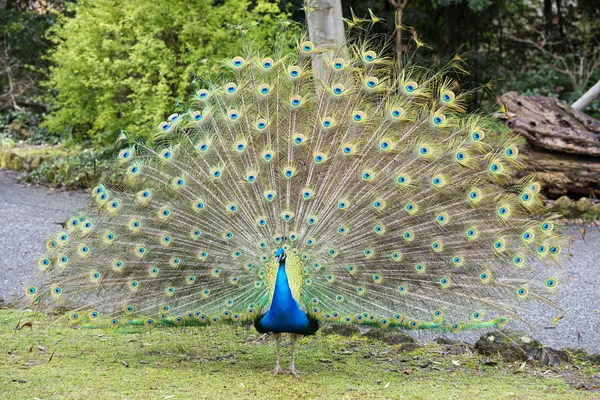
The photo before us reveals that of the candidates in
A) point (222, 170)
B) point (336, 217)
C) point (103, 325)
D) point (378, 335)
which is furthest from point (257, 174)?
point (378, 335)

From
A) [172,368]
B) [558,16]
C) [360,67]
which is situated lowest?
[172,368]

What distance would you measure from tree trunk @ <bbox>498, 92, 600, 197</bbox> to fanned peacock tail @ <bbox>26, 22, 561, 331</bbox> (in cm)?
553

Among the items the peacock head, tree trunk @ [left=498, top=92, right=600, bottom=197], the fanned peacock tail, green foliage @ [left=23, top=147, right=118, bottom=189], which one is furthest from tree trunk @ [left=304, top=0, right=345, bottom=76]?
green foliage @ [left=23, top=147, right=118, bottom=189]

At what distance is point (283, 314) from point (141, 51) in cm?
796

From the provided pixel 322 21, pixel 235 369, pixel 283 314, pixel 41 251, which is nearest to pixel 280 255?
pixel 283 314

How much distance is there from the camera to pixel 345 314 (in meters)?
5.29

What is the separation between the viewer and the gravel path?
6.77 metres

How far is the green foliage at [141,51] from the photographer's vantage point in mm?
11984

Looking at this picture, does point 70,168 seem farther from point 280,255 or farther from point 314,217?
point 280,255

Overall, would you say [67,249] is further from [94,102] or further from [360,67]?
[94,102]

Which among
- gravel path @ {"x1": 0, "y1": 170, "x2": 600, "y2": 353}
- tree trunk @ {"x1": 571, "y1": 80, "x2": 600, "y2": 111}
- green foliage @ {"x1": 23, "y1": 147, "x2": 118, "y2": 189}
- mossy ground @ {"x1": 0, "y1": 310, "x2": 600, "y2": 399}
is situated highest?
tree trunk @ {"x1": 571, "y1": 80, "x2": 600, "y2": 111}

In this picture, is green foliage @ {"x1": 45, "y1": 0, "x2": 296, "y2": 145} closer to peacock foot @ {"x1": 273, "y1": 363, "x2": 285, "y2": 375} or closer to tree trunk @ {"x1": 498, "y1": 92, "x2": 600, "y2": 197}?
tree trunk @ {"x1": 498, "y1": 92, "x2": 600, "y2": 197}

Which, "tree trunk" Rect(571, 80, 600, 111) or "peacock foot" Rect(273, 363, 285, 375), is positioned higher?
"tree trunk" Rect(571, 80, 600, 111)

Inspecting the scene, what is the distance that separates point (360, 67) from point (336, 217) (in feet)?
3.72
